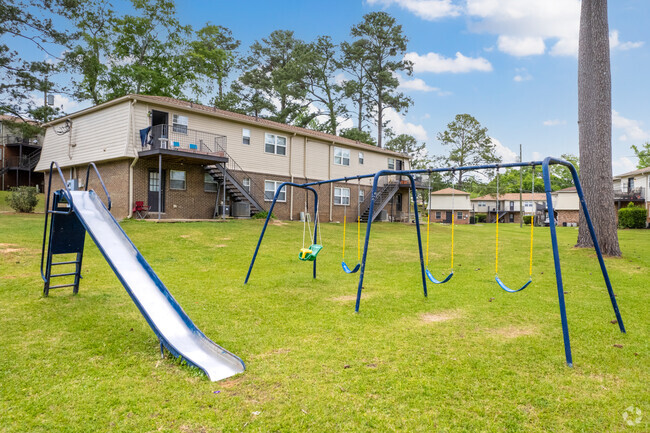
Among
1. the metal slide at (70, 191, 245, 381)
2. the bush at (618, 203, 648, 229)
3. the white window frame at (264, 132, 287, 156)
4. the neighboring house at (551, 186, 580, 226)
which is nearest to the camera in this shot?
the metal slide at (70, 191, 245, 381)

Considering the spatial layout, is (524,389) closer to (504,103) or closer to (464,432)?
(464,432)

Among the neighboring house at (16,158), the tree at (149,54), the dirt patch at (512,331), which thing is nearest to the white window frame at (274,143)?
the tree at (149,54)

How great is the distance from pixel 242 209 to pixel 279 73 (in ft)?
74.7

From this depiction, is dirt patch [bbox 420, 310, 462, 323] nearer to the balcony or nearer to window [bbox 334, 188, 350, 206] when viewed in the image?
the balcony

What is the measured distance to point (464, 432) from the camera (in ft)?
9.64

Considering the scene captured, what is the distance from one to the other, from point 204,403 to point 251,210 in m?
18.8

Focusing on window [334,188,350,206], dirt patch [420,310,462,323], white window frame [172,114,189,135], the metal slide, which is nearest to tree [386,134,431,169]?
window [334,188,350,206]

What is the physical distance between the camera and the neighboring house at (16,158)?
34469mm

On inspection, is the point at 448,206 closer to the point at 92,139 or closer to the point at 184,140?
the point at 184,140

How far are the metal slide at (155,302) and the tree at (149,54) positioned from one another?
26.9m

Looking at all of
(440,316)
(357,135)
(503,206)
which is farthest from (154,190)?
(503,206)

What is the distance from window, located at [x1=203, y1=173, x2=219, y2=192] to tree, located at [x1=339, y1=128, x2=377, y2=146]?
70.0 ft

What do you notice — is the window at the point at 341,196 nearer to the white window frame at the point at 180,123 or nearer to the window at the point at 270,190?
the window at the point at 270,190

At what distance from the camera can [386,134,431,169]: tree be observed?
5061cm
